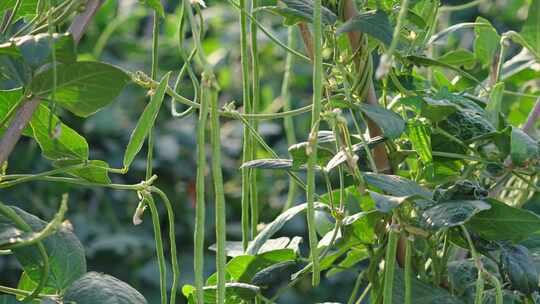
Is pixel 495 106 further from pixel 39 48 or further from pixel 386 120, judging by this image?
pixel 39 48

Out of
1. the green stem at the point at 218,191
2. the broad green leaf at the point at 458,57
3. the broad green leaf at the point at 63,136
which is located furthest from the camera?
the broad green leaf at the point at 458,57

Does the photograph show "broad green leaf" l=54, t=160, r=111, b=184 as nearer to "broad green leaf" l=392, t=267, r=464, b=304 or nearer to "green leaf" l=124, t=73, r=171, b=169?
"green leaf" l=124, t=73, r=171, b=169

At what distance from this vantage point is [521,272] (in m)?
0.60

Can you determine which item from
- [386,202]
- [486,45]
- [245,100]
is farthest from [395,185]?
[486,45]

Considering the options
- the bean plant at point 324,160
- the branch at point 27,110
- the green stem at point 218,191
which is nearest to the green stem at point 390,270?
the bean plant at point 324,160

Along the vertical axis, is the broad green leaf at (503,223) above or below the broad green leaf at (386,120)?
below

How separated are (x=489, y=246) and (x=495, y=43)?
22 centimetres

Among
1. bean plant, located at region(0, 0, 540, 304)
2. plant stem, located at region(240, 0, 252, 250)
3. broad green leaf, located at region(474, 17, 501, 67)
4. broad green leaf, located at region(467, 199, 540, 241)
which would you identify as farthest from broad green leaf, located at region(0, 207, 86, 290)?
broad green leaf, located at region(474, 17, 501, 67)

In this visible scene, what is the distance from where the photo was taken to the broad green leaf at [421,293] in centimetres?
63

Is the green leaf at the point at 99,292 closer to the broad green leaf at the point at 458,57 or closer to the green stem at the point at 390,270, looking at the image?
the green stem at the point at 390,270

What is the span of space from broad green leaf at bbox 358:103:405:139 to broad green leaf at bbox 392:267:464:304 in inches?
4.2

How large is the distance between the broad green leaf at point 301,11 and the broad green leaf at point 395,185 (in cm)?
9

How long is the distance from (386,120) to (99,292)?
0.19m

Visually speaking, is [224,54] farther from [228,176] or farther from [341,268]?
[341,268]
